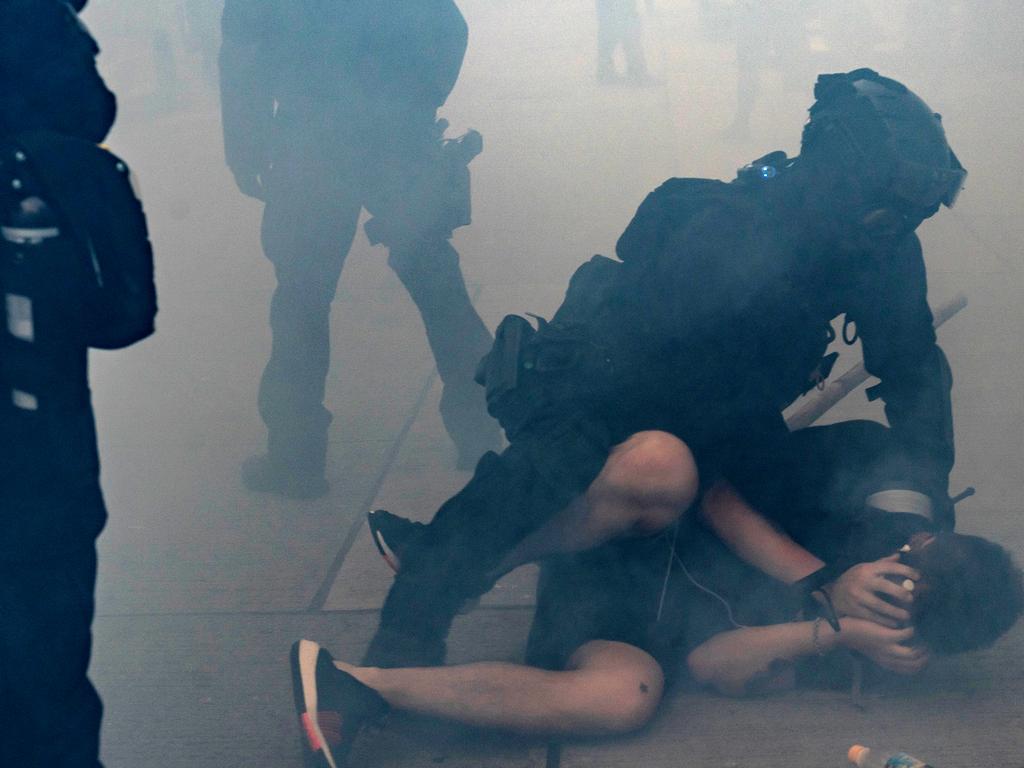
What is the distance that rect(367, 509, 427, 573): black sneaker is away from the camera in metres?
2.26

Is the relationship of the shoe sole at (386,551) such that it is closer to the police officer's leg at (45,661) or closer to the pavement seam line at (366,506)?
the pavement seam line at (366,506)

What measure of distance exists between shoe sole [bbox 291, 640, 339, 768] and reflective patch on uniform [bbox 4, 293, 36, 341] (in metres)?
1.00

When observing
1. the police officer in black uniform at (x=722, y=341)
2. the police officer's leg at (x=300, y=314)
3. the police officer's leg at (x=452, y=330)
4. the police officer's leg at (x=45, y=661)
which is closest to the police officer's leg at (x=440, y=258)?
the police officer's leg at (x=452, y=330)

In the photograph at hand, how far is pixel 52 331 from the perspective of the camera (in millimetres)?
1283

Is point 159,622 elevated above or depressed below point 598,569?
below

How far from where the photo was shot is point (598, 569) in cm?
226

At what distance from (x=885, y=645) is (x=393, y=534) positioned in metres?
0.93

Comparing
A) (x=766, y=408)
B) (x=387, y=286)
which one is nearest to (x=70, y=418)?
(x=766, y=408)

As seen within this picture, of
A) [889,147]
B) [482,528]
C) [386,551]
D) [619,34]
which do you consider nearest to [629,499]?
[482,528]

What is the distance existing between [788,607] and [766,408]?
1.27 ft

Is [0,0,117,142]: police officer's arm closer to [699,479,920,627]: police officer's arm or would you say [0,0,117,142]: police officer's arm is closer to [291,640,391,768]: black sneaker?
[291,640,391,768]: black sneaker

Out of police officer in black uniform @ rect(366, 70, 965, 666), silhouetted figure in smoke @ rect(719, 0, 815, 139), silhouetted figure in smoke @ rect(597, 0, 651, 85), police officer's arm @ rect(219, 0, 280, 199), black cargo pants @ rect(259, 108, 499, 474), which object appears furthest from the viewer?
silhouetted figure in smoke @ rect(719, 0, 815, 139)

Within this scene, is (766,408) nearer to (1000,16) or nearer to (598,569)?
(598,569)

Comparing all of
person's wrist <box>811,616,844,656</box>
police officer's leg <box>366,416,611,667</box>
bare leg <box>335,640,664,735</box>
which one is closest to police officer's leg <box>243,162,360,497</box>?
police officer's leg <box>366,416,611,667</box>
